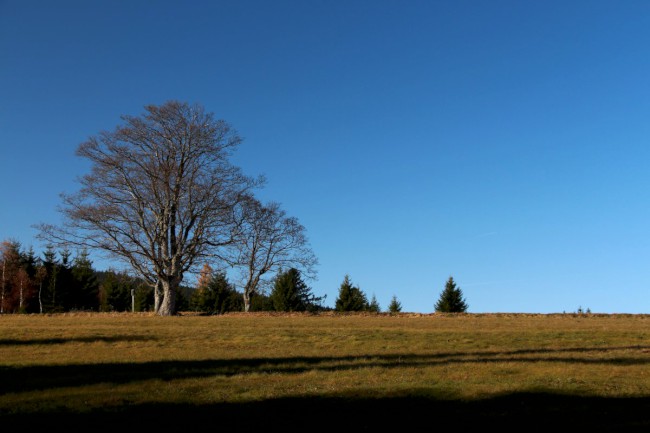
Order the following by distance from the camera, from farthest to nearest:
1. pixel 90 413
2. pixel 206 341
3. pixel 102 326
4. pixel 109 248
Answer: pixel 109 248, pixel 102 326, pixel 206 341, pixel 90 413

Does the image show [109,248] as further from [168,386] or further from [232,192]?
[168,386]

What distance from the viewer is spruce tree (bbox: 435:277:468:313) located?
3044 inches

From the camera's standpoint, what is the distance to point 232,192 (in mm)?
41344

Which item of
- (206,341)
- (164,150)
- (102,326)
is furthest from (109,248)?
(206,341)

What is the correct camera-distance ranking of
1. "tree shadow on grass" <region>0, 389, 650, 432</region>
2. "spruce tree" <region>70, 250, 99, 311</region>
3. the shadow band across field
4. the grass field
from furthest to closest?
"spruce tree" <region>70, 250, 99, 311</region>, the shadow band across field, the grass field, "tree shadow on grass" <region>0, 389, 650, 432</region>

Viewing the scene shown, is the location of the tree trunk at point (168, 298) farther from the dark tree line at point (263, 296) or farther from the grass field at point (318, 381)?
the dark tree line at point (263, 296)

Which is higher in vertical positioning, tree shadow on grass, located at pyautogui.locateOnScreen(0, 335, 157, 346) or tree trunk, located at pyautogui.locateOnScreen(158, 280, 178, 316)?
tree trunk, located at pyautogui.locateOnScreen(158, 280, 178, 316)

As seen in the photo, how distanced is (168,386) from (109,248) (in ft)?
94.0

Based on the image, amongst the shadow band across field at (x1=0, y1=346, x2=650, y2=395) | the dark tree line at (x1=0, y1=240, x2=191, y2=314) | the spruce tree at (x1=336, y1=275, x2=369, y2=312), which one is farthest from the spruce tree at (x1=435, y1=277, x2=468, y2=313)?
the shadow band across field at (x1=0, y1=346, x2=650, y2=395)

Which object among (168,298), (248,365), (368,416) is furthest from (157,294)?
(368,416)

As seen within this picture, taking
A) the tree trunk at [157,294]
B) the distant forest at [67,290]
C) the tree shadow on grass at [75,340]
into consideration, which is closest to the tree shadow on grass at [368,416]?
the tree shadow on grass at [75,340]

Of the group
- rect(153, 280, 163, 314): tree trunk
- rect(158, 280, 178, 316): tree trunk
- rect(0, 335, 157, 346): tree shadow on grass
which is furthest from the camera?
rect(153, 280, 163, 314): tree trunk

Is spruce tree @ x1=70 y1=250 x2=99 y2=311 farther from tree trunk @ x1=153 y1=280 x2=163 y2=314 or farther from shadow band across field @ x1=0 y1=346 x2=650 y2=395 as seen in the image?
shadow band across field @ x1=0 y1=346 x2=650 y2=395

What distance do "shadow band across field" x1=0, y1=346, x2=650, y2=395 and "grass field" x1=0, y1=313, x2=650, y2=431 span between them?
2.0 inches
